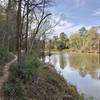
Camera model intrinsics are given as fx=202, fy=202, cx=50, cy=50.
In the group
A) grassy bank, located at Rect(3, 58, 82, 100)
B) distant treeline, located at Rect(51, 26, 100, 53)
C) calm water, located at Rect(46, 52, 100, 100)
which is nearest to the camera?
grassy bank, located at Rect(3, 58, 82, 100)

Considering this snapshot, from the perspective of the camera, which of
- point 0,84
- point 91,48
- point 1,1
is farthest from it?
point 91,48

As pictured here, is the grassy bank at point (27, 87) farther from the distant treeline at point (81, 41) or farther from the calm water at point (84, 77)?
the distant treeline at point (81, 41)

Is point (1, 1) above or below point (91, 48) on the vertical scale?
above

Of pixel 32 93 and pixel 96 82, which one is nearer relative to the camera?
pixel 32 93

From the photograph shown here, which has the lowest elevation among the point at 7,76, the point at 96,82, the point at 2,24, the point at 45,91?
the point at 96,82

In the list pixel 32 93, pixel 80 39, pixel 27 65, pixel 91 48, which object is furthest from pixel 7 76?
pixel 80 39

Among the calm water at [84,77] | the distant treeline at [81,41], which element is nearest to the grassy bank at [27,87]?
the calm water at [84,77]

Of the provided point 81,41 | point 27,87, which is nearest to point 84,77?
point 27,87

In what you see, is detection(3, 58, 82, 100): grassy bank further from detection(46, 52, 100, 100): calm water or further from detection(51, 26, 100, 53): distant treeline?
detection(51, 26, 100, 53): distant treeline

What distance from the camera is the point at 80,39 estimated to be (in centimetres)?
7881

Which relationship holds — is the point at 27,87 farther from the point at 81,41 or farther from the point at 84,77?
the point at 81,41

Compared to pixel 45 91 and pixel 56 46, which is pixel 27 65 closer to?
pixel 45 91

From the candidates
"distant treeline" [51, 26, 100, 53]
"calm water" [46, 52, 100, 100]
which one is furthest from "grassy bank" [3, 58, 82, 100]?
"distant treeline" [51, 26, 100, 53]

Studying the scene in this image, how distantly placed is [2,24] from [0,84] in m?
10.0
